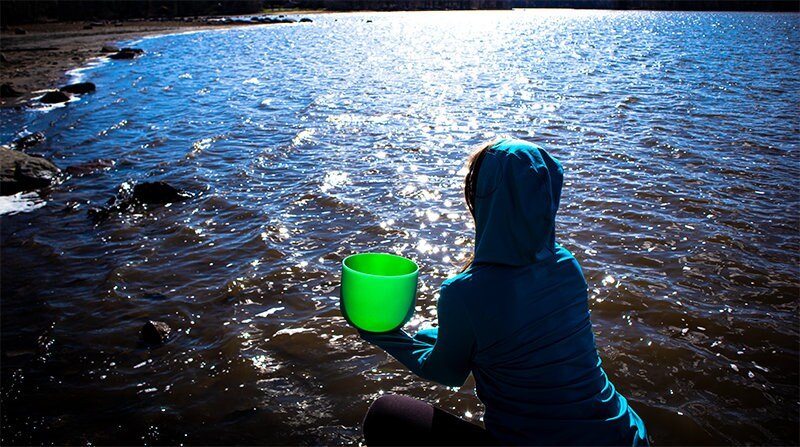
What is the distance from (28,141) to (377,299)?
15116 millimetres

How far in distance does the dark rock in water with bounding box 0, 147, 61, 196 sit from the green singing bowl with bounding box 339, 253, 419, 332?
10131 mm

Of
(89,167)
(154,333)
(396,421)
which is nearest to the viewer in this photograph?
(396,421)

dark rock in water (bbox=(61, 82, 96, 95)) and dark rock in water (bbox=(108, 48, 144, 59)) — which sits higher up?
dark rock in water (bbox=(108, 48, 144, 59))

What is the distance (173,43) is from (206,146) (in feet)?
124

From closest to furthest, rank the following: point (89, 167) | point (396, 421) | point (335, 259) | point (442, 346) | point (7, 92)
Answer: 1. point (442, 346)
2. point (396, 421)
3. point (335, 259)
4. point (89, 167)
5. point (7, 92)

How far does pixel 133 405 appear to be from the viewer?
15.2 feet

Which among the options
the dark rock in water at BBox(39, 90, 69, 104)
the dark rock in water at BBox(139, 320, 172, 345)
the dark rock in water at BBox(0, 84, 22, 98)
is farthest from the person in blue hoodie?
the dark rock in water at BBox(0, 84, 22, 98)

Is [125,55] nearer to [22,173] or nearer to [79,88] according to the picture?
[79,88]

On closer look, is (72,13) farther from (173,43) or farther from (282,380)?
(282,380)

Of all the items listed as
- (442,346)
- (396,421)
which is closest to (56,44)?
(396,421)

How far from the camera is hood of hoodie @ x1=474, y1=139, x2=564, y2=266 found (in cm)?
236

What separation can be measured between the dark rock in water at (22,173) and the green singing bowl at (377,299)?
1013 cm

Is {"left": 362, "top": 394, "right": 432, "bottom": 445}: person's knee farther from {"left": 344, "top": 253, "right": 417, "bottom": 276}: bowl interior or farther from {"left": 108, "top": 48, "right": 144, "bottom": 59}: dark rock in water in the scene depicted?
{"left": 108, "top": 48, "right": 144, "bottom": 59}: dark rock in water

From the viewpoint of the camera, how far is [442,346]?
252cm
